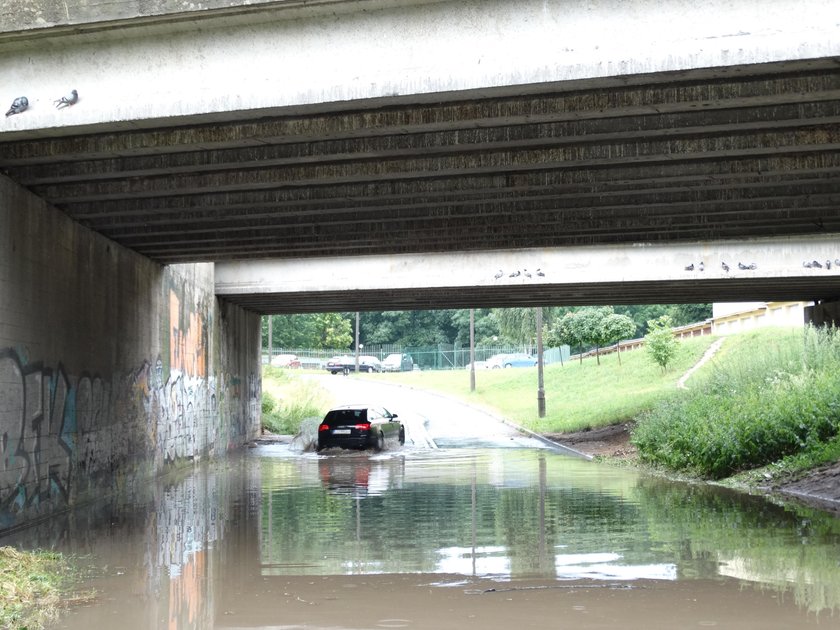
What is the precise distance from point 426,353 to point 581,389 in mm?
41970

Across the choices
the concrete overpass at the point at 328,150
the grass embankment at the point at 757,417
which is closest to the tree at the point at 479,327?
the grass embankment at the point at 757,417

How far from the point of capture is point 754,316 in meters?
57.2

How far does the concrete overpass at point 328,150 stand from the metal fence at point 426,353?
67398 millimetres

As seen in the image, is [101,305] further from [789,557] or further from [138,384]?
[789,557]

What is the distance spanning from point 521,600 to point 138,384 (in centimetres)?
1390

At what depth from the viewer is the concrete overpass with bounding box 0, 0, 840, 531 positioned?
10.0 meters

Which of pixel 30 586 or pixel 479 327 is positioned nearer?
pixel 30 586

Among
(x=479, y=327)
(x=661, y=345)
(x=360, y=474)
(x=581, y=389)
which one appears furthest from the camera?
(x=479, y=327)

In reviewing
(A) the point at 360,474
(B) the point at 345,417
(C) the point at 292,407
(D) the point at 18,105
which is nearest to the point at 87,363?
(D) the point at 18,105

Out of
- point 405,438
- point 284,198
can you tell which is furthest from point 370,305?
point 284,198

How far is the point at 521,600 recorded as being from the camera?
855cm

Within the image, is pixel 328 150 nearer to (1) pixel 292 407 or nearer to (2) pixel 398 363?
(1) pixel 292 407

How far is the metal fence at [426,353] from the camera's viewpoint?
295 feet

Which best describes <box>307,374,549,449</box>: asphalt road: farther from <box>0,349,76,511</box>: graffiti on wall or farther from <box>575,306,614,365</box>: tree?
<box>0,349,76,511</box>: graffiti on wall
